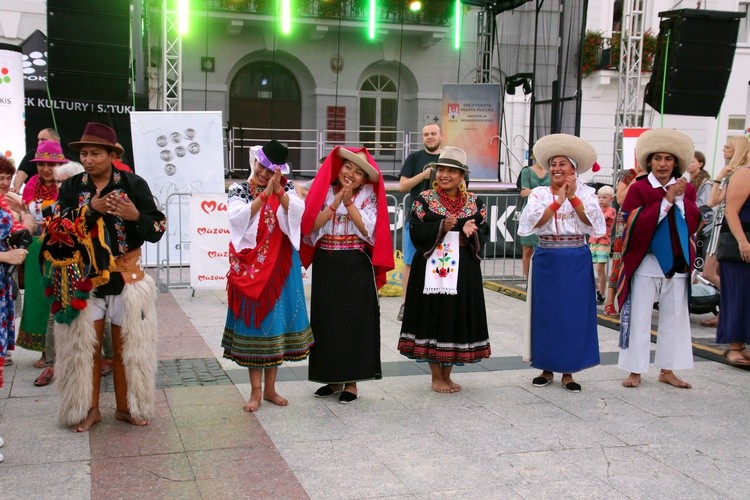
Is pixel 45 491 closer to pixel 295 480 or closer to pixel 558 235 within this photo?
pixel 295 480

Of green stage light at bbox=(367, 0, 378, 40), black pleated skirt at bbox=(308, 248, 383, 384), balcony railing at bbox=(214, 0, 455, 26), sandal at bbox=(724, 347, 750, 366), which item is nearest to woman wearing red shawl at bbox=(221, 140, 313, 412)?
black pleated skirt at bbox=(308, 248, 383, 384)

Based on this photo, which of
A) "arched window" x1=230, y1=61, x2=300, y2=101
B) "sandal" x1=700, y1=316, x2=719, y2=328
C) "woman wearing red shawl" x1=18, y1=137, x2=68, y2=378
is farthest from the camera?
"arched window" x1=230, y1=61, x2=300, y2=101

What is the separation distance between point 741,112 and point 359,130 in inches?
422

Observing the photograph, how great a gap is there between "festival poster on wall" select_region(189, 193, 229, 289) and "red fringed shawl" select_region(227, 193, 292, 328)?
4327 mm

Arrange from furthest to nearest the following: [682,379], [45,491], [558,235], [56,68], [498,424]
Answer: [56,68], [682,379], [558,235], [498,424], [45,491]

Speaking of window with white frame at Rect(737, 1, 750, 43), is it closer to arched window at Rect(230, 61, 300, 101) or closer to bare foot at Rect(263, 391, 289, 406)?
arched window at Rect(230, 61, 300, 101)

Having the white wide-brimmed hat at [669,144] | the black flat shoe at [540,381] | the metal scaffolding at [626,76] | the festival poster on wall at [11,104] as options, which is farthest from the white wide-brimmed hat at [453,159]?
the metal scaffolding at [626,76]

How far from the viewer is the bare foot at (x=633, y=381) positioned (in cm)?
614

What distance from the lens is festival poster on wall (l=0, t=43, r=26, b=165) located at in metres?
8.98

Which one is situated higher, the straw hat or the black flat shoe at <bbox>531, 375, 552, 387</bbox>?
the straw hat

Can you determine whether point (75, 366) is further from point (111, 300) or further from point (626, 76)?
point (626, 76)

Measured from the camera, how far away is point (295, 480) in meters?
4.14

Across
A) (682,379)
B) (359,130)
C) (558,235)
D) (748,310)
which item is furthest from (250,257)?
(359,130)

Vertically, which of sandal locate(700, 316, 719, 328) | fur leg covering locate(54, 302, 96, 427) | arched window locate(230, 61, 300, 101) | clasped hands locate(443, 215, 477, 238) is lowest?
sandal locate(700, 316, 719, 328)
